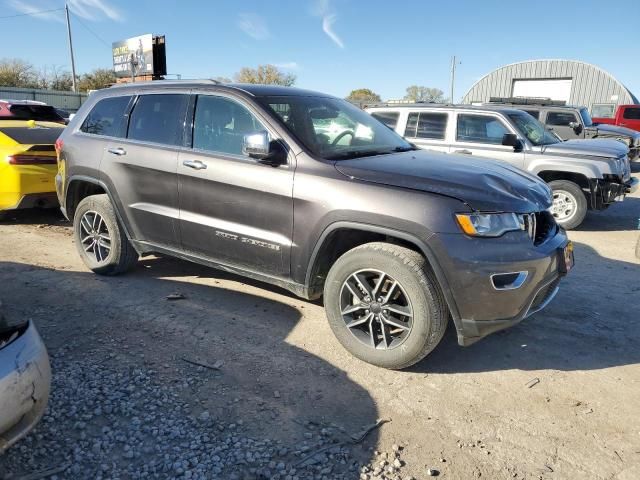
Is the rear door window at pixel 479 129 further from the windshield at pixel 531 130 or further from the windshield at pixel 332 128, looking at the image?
the windshield at pixel 332 128

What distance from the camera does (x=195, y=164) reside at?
3.92 meters

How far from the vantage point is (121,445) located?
8.11 ft

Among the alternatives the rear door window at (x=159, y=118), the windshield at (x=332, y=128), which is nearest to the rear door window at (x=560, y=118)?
the windshield at (x=332, y=128)

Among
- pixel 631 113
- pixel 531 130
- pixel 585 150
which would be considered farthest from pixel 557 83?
pixel 585 150

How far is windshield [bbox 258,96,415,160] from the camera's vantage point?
3660 mm

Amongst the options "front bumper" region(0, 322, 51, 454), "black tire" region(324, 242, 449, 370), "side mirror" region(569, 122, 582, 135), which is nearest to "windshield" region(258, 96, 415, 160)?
"black tire" region(324, 242, 449, 370)

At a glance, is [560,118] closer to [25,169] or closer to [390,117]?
[390,117]

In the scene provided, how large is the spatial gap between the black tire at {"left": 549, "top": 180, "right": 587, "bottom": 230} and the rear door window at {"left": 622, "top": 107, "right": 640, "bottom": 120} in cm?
1635

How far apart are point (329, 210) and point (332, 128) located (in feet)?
3.36

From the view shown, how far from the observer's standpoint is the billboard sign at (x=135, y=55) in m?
33.3

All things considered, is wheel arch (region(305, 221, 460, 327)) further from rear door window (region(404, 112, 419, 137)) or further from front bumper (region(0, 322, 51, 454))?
rear door window (region(404, 112, 419, 137))

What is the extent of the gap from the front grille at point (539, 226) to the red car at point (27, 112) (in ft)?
26.1

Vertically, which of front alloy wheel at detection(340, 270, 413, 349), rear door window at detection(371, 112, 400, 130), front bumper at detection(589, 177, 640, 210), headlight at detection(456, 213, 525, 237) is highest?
rear door window at detection(371, 112, 400, 130)

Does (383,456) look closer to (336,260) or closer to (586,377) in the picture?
(336,260)
